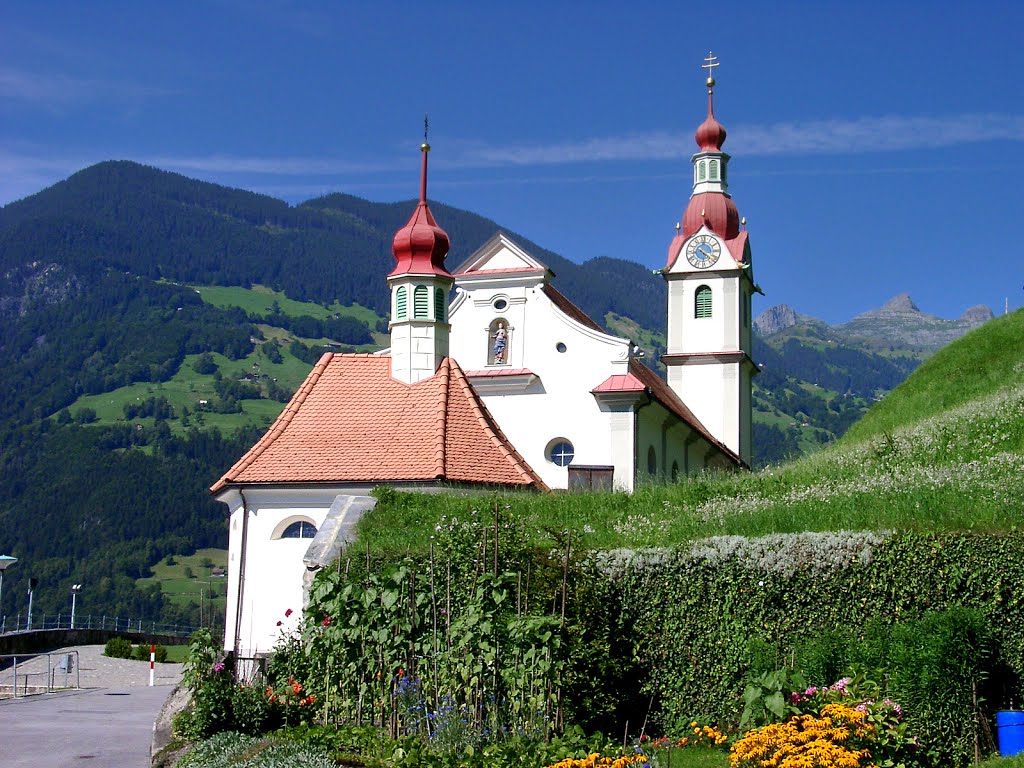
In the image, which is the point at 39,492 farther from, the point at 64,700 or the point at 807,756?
the point at 807,756

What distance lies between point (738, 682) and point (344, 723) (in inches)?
189

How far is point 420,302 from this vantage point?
31656 millimetres

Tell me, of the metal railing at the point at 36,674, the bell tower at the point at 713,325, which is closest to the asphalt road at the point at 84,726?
the metal railing at the point at 36,674

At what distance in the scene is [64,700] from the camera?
28297mm

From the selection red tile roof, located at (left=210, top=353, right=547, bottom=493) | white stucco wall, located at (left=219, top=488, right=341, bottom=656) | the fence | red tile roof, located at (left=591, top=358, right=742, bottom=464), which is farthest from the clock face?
white stucco wall, located at (left=219, top=488, right=341, bottom=656)

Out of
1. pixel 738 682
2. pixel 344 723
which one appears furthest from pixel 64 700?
pixel 738 682

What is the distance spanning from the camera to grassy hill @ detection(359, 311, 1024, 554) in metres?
15.6

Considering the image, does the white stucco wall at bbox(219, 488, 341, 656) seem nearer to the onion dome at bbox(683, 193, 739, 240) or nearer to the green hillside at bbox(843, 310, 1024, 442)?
the green hillside at bbox(843, 310, 1024, 442)

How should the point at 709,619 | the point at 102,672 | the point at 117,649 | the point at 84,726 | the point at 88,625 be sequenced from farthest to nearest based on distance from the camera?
the point at 88,625
the point at 117,649
the point at 102,672
the point at 84,726
the point at 709,619

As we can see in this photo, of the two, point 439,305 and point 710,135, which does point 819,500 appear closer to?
point 439,305

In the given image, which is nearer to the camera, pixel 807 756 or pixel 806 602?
pixel 807 756

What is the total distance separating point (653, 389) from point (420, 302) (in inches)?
423

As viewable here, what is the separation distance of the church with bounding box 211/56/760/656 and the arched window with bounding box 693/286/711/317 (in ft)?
0.18

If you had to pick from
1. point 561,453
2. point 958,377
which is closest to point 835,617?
point 958,377
